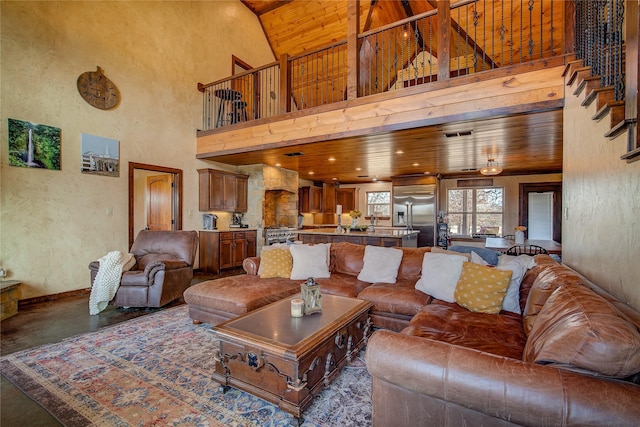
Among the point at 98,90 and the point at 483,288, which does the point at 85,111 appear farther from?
the point at 483,288

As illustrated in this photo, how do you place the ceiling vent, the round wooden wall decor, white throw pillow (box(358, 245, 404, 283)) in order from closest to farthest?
white throw pillow (box(358, 245, 404, 283)) → the ceiling vent → the round wooden wall decor

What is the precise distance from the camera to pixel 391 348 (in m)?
1.28

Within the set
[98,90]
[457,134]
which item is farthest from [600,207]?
[98,90]

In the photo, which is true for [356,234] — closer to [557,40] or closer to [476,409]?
[476,409]

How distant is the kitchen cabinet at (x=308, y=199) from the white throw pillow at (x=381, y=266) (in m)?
6.05

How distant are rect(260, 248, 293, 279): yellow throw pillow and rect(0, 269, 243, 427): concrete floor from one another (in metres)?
1.42

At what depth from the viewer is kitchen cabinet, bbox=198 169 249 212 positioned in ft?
20.0

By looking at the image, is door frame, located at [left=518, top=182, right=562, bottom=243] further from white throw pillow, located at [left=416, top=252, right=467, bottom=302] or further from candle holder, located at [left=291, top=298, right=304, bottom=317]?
candle holder, located at [left=291, top=298, right=304, bottom=317]

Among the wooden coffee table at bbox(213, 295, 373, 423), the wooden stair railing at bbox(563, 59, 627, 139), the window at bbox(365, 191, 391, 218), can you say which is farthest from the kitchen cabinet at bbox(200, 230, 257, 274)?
the wooden stair railing at bbox(563, 59, 627, 139)

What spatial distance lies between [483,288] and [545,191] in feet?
24.4

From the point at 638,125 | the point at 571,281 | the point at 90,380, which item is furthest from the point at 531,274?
the point at 90,380

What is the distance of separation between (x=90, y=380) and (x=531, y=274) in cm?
353

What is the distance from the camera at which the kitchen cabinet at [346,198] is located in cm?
1043

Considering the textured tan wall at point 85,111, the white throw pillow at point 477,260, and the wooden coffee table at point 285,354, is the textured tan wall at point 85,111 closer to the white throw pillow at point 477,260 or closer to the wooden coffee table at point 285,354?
the wooden coffee table at point 285,354
